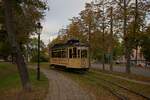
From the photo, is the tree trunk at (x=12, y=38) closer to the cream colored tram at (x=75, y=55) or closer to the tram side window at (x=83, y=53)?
the cream colored tram at (x=75, y=55)

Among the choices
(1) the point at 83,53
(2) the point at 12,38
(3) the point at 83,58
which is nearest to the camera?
(2) the point at 12,38

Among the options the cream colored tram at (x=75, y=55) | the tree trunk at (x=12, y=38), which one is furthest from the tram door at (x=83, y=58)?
the tree trunk at (x=12, y=38)

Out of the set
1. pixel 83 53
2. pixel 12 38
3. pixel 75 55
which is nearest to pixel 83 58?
pixel 83 53

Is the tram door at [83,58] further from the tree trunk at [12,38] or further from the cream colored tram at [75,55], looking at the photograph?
the tree trunk at [12,38]

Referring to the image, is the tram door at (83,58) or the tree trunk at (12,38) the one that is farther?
the tram door at (83,58)

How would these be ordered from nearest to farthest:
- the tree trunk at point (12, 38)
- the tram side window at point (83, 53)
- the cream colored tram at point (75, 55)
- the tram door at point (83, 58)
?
the tree trunk at point (12, 38) → the cream colored tram at point (75, 55) → the tram door at point (83, 58) → the tram side window at point (83, 53)

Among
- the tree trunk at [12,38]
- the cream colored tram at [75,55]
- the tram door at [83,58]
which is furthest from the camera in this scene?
the tram door at [83,58]

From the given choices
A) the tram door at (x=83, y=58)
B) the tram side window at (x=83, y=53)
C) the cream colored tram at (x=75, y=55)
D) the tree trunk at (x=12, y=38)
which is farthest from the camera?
the tram side window at (x=83, y=53)

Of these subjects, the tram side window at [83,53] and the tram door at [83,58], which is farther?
the tram side window at [83,53]

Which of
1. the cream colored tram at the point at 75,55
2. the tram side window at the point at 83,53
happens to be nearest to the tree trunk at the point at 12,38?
the cream colored tram at the point at 75,55

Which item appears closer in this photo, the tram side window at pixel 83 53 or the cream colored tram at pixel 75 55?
the cream colored tram at pixel 75 55

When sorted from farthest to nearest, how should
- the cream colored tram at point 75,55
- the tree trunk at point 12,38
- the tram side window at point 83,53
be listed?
1. the tram side window at point 83,53
2. the cream colored tram at point 75,55
3. the tree trunk at point 12,38

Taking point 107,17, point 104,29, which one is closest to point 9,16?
point 107,17

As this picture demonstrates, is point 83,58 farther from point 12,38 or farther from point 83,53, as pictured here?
point 12,38
